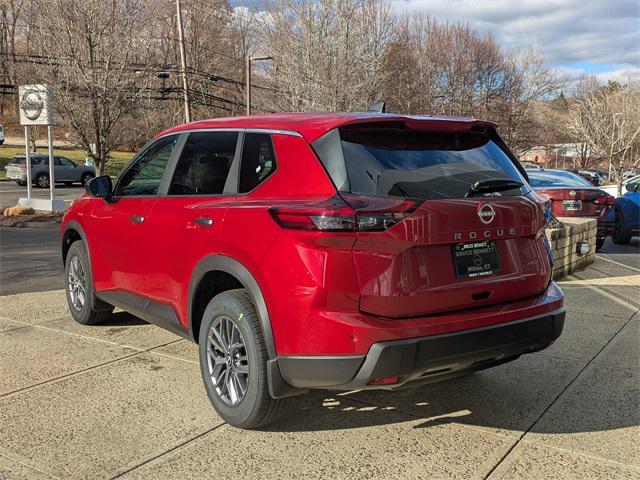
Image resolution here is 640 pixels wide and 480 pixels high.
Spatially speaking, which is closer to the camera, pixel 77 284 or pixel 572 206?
pixel 77 284

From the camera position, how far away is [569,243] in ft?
26.4

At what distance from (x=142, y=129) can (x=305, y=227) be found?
37.5 m

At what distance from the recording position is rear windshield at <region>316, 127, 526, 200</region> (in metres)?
3.02

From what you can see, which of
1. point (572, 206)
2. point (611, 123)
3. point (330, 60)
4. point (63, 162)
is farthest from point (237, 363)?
point (611, 123)

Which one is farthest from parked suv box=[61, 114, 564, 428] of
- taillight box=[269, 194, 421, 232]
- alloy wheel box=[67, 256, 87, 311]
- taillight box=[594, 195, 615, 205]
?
taillight box=[594, 195, 615, 205]

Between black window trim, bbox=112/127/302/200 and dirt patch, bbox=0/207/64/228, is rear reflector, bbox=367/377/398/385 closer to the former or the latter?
black window trim, bbox=112/127/302/200

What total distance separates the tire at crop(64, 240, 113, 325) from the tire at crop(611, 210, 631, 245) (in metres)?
10.4

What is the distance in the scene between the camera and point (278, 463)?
308cm

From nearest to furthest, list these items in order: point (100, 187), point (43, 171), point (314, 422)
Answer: point (314, 422)
point (100, 187)
point (43, 171)

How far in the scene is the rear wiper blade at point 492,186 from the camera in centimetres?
320

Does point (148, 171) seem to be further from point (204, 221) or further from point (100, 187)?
point (204, 221)

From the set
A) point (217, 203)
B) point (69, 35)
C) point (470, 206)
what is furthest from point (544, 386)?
point (69, 35)

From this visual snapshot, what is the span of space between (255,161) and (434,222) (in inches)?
44.8

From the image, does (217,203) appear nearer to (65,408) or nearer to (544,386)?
(65,408)
